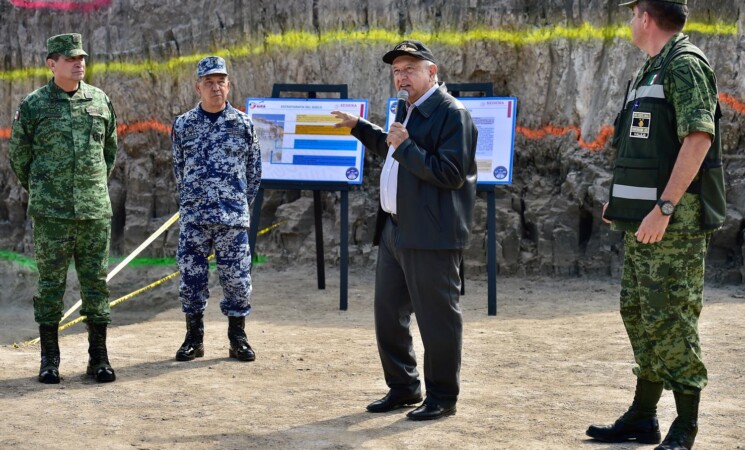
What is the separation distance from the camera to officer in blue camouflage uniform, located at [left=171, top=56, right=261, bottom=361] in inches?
270

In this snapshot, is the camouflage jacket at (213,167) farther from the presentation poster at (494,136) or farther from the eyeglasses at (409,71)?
the presentation poster at (494,136)

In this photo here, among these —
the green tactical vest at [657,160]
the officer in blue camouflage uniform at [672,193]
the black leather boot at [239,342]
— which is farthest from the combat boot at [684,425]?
the black leather boot at [239,342]

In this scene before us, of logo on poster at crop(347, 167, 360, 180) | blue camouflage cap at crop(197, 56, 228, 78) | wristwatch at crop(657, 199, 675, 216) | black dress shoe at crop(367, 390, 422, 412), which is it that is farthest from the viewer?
logo on poster at crop(347, 167, 360, 180)

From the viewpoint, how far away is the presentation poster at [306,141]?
30.7 ft

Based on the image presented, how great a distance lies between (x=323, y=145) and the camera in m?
9.46

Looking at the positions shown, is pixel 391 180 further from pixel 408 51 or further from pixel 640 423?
pixel 640 423

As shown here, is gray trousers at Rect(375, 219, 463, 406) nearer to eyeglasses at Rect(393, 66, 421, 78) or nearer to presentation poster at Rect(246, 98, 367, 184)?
eyeglasses at Rect(393, 66, 421, 78)

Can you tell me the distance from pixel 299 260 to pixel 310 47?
2479 mm

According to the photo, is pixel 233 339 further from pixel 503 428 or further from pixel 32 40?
pixel 32 40

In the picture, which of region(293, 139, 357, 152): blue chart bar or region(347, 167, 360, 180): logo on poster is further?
region(293, 139, 357, 152): blue chart bar

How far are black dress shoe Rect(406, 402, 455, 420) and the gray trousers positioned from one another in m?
0.03

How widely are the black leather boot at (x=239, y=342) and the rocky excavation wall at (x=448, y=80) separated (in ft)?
13.7

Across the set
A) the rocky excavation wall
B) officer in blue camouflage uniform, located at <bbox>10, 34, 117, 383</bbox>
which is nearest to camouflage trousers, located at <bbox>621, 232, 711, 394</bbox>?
Answer: officer in blue camouflage uniform, located at <bbox>10, 34, 117, 383</bbox>

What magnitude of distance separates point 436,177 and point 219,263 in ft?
8.23
